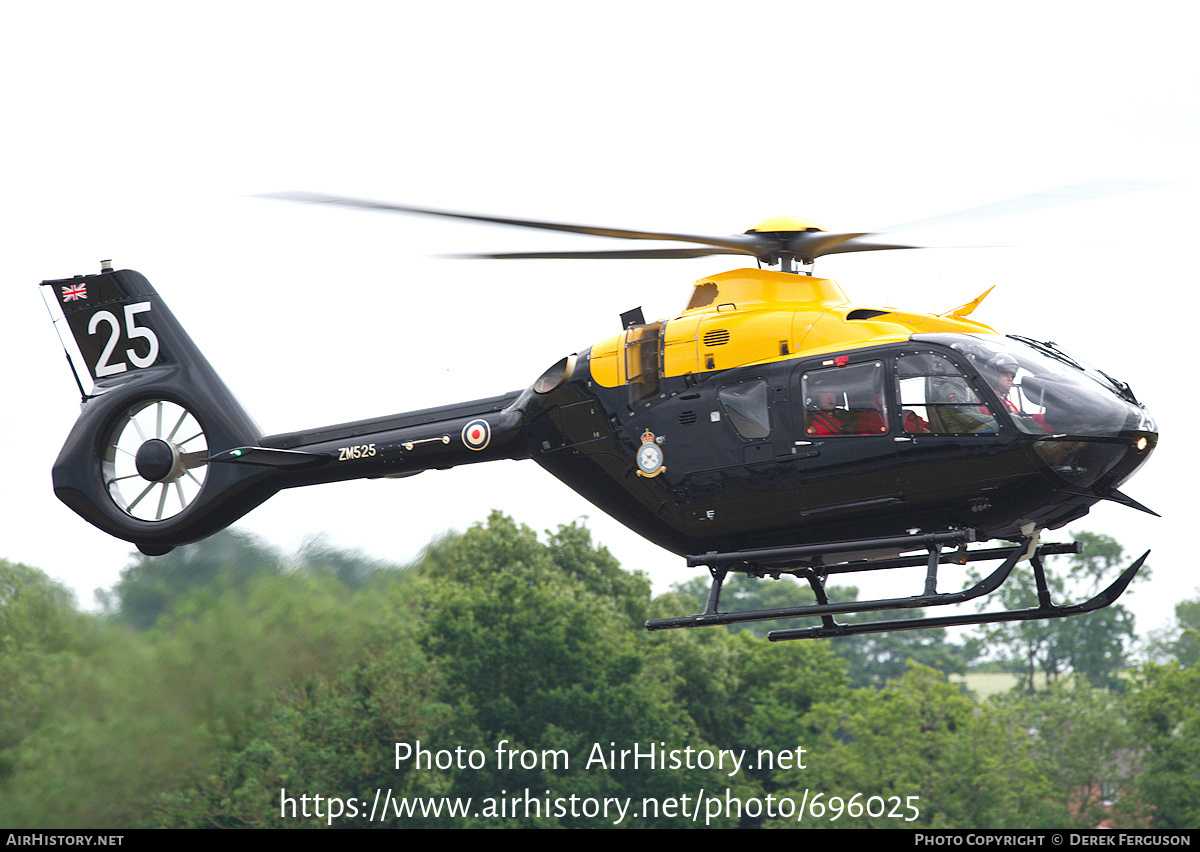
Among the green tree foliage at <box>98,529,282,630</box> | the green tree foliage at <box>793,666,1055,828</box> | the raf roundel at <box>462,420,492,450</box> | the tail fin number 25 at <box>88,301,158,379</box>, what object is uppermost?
the tail fin number 25 at <box>88,301,158,379</box>

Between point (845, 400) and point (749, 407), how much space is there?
787 millimetres

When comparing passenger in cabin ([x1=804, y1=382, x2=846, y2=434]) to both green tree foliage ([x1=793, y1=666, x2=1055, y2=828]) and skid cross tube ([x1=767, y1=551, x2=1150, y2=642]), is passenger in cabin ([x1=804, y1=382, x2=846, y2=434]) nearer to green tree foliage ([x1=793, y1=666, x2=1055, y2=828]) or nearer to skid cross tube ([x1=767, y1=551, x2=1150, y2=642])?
skid cross tube ([x1=767, y1=551, x2=1150, y2=642])

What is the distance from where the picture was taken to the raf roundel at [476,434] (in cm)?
1136

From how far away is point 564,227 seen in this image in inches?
405

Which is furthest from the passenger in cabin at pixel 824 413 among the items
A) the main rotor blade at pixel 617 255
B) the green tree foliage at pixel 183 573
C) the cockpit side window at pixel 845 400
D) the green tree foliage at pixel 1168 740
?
the green tree foliage at pixel 1168 740

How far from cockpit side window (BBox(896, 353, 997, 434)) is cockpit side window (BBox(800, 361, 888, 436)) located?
0.18 meters

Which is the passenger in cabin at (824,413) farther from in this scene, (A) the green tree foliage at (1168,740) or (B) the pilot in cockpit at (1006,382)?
(A) the green tree foliage at (1168,740)

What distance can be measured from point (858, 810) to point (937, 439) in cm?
3471

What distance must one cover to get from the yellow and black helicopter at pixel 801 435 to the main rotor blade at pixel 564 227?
0.9 inches

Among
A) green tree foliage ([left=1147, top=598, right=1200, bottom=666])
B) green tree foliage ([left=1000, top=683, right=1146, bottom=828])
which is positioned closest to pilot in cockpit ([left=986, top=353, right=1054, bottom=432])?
green tree foliage ([left=1000, top=683, right=1146, bottom=828])

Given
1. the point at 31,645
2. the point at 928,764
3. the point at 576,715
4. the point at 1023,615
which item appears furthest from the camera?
the point at 928,764

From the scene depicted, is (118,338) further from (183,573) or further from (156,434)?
(183,573)

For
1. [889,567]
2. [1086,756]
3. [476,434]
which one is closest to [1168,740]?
[1086,756]

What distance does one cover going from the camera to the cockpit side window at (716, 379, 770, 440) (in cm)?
985
